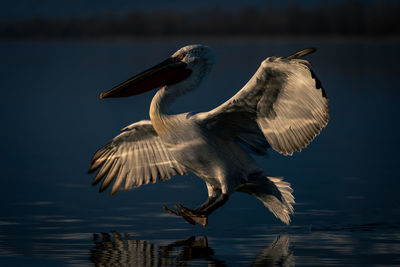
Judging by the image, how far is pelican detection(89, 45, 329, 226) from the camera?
832 cm

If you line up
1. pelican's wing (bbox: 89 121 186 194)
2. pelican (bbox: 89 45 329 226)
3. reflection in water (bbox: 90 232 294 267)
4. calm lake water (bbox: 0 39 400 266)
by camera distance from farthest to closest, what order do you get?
pelican's wing (bbox: 89 121 186 194)
pelican (bbox: 89 45 329 226)
calm lake water (bbox: 0 39 400 266)
reflection in water (bbox: 90 232 294 267)

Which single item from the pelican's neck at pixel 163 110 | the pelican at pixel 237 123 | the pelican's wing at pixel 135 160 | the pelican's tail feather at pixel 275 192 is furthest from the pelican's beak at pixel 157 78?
the pelican's tail feather at pixel 275 192

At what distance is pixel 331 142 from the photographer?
47.5ft

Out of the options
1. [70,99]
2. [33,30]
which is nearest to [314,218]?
[70,99]

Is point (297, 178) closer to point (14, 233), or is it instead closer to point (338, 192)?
point (338, 192)

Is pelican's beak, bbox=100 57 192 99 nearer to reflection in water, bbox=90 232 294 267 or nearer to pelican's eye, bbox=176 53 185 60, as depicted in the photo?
pelican's eye, bbox=176 53 185 60

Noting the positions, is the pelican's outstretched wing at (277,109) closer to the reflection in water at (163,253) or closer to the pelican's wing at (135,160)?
the reflection in water at (163,253)

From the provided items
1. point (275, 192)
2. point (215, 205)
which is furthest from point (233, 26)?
point (215, 205)

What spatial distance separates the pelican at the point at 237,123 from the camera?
8320 millimetres

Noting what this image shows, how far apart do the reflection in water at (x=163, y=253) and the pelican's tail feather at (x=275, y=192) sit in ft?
1.61

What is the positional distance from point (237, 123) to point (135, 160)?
1.51 metres

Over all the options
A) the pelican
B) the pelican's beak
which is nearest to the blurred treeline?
the pelican's beak

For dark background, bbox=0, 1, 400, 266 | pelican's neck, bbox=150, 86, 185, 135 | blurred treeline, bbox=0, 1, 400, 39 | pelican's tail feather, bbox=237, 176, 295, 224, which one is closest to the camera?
dark background, bbox=0, 1, 400, 266

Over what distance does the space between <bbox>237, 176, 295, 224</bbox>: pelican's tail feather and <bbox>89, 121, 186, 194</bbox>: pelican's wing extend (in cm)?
104
